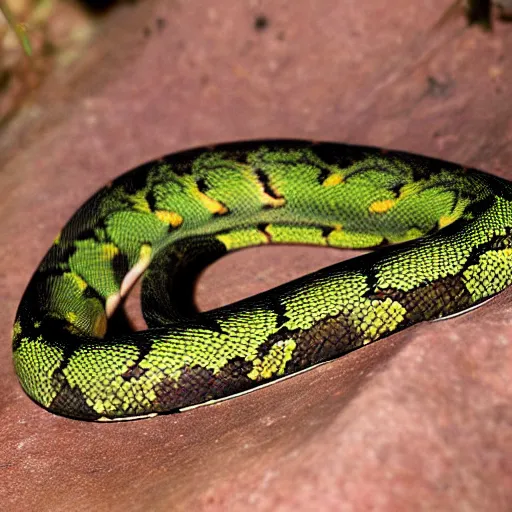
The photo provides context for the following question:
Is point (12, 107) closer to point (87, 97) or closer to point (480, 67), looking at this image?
point (87, 97)

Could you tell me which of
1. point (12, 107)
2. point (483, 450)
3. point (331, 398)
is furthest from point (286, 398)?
point (12, 107)

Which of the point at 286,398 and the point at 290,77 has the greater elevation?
the point at 290,77

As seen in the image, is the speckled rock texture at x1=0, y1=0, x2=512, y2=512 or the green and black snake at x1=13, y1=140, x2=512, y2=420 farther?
the green and black snake at x1=13, y1=140, x2=512, y2=420

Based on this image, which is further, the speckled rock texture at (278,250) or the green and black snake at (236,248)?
the green and black snake at (236,248)
